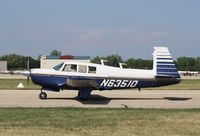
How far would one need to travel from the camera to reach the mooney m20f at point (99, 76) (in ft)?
66.0

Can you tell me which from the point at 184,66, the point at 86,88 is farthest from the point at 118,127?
the point at 184,66

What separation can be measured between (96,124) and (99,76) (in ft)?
32.6

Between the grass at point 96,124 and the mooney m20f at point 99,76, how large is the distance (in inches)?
279

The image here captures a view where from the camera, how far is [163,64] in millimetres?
21328

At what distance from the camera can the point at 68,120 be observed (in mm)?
11367

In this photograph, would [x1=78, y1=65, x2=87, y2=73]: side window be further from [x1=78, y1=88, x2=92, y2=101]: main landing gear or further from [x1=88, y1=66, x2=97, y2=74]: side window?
[x1=78, y1=88, x2=92, y2=101]: main landing gear

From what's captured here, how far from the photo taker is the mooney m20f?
66.0ft

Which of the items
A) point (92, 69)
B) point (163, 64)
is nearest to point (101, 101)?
point (92, 69)

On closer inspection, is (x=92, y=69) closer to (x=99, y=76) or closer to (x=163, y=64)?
(x=99, y=76)

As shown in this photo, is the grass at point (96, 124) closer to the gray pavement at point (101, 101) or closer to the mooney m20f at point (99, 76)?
the gray pavement at point (101, 101)

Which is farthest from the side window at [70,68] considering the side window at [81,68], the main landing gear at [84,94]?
the main landing gear at [84,94]

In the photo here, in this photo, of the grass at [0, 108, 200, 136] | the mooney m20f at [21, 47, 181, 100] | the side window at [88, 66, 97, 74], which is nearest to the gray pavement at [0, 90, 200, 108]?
the mooney m20f at [21, 47, 181, 100]

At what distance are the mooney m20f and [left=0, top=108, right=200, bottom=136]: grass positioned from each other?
7093 mm

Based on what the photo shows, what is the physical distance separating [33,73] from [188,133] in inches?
481
